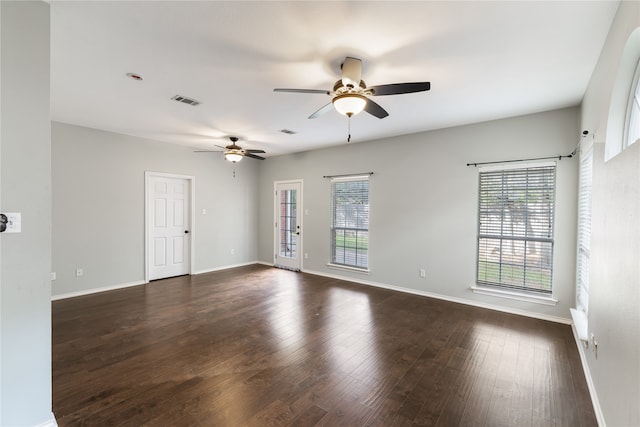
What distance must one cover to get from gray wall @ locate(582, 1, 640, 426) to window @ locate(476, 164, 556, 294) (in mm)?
1528

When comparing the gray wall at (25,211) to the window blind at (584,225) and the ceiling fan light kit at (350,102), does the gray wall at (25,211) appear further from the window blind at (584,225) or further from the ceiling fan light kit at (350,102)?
the window blind at (584,225)

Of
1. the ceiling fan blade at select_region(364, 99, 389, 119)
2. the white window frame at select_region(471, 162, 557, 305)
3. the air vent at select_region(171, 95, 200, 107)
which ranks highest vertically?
the air vent at select_region(171, 95, 200, 107)

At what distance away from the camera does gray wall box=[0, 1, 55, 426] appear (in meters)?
1.59

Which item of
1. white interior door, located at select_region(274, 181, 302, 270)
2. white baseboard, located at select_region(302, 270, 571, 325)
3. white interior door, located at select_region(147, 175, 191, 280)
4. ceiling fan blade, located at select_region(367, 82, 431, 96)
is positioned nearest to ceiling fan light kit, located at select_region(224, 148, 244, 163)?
white interior door, located at select_region(147, 175, 191, 280)

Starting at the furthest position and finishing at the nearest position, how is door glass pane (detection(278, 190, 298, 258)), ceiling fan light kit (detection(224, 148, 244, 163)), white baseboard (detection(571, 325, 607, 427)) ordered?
door glass pane (detection(278, 190, 298, 258)) → ceiling fan light kit (detection(224, 148, 244, 163)) → white baseboard (detection(571, 325, 607, 427))

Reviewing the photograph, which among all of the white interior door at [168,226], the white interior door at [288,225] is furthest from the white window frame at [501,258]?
the white interior door at [168,226]

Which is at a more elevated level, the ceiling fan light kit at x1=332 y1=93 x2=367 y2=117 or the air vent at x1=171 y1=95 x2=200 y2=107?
the air vent at x1=171 y1=95 x2=200 y2=107

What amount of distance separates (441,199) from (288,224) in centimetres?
372

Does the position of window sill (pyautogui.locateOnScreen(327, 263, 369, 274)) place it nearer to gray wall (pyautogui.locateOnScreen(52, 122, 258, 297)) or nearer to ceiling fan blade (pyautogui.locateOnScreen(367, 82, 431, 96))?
gray wall (pyautogui.locateOnScreen(52, 122, 258, 297))

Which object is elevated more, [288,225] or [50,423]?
[288,225]

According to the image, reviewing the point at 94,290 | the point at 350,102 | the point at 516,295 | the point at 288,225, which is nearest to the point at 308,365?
the point at 350,102

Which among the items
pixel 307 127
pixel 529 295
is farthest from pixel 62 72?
pixel 529 295

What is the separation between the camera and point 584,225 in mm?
3119

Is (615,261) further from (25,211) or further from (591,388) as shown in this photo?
(25,211)
